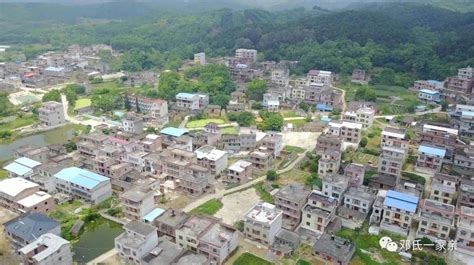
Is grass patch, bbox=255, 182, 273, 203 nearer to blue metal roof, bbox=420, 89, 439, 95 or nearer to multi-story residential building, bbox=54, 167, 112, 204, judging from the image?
multi-story residential building, bbox=54, 167, 112, 204

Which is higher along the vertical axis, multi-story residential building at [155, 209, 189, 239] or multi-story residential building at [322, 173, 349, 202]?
multi-story residential building at [322, 173, 349, 202]

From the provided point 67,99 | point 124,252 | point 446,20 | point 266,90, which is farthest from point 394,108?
point 446,20

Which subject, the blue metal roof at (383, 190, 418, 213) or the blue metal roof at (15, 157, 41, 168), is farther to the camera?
the blue metal roof at (15, 157, 41, 168)

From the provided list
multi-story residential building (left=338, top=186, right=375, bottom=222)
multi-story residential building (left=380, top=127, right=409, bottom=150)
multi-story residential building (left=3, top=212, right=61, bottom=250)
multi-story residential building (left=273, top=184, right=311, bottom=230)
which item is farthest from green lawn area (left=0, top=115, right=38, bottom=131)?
multi-story residential building (left=380, top=127, right=409, bottom=150)

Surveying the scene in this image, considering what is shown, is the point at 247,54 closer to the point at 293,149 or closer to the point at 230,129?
Result: the point at 230,129

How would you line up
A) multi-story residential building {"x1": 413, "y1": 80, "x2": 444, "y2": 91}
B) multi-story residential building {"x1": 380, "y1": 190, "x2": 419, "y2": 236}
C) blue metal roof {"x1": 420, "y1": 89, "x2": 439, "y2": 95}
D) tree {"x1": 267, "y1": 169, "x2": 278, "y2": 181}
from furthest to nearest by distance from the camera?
1. multi-story residential building {"x1": 413, "y1": 80, "x2": 444, "y2": 91}
2. blue metal roof {"x1": 420, "y1": 89, "x2": 439, "y2": 95}
3. tree {"x1": 267, "y1": 169, "x2": 278, "y2": 181}
4. multi-story residential building {"x1": 380, "y1": 190, "x2": 419, "y2": 236}

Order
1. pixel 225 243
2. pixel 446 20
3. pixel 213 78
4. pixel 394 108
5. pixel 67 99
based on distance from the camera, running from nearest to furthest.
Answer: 1. pixel 225 243
2. pixel 394 108
3. pixel 67 99
4. pixel 213 78
5. pixel 446 20

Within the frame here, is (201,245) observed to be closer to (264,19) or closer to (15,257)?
(15,257)
